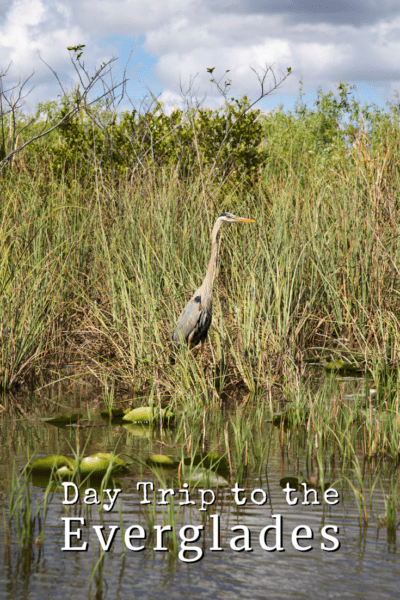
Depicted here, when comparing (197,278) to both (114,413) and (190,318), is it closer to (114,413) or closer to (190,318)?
(190,318)

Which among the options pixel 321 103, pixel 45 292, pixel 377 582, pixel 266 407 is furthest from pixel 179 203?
pixel 321 103

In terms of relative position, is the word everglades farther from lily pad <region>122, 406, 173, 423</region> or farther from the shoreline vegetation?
the shoreline vegetation

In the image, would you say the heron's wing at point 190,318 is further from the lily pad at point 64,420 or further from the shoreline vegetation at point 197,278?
the lily pad at point 64,420

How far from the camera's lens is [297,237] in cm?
596

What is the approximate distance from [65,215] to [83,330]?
1201 millimetres

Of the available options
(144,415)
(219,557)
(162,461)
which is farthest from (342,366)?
(219,557)

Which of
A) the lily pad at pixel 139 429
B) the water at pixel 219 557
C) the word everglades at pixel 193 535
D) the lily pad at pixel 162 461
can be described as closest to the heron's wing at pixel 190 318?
the lily pad at pixel 139 429

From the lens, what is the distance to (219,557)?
2.48 meters

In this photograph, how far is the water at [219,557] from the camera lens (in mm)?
2248

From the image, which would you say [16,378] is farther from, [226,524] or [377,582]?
[377,582]

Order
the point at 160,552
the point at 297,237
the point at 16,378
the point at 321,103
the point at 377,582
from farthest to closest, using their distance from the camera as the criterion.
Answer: the point at 321,103 < the point at 297,237 < the point at 16,378 < the point at 160,552 < the point at 377,582

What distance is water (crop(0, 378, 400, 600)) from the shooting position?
88.5 inches

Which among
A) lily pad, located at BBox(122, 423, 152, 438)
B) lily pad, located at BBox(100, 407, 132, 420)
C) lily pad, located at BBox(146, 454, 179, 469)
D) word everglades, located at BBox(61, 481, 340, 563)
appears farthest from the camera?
lily pad, located at BBox(100, 407, 132, 420)

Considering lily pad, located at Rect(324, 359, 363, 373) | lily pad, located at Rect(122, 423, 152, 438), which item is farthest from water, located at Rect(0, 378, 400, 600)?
lily pad, located at Rect(324, 359, 363, 373)
